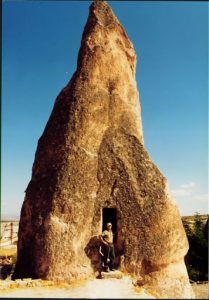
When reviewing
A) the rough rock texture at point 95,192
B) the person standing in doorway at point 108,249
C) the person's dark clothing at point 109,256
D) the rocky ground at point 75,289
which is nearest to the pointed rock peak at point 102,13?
the rough rock texture at point 95,192

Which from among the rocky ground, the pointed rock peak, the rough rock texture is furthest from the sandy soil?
the pointed rock peak

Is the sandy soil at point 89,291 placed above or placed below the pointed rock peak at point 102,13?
below

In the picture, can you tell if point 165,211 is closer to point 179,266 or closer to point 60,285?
point 179,266

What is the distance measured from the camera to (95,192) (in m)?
12.7

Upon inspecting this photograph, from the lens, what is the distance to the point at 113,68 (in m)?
14.9

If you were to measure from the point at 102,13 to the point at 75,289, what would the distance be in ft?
39.1

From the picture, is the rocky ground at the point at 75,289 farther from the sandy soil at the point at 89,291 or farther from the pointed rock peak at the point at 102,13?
the pointed rock peak at the point at 102,13

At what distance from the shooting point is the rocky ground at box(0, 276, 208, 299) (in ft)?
32.1

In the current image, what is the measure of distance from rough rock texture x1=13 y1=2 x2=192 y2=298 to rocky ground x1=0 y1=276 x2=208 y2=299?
47 centimetres

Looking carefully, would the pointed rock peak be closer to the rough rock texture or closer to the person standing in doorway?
the rough rock texture

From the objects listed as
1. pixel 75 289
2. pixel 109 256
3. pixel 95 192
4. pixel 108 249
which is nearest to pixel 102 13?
pixel 95 192

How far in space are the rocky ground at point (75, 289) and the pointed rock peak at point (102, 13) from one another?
431 inches

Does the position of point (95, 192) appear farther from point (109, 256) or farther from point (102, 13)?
point (102, 13)

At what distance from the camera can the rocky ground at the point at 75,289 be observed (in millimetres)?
9794
